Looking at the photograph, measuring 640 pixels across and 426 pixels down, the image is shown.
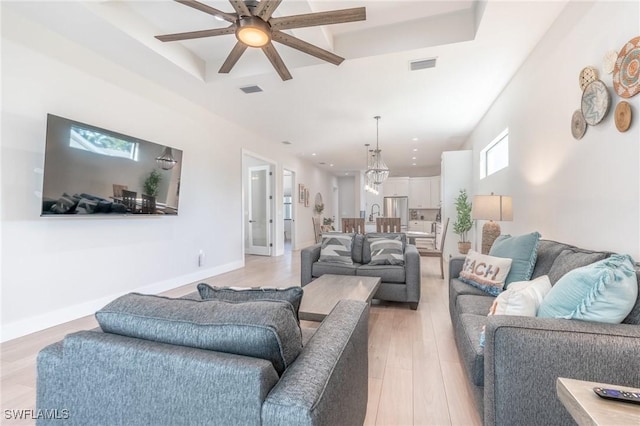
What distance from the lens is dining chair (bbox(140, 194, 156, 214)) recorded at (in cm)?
349

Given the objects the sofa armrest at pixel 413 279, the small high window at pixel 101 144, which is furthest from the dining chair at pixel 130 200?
the sofa armrest at pixel 413 279

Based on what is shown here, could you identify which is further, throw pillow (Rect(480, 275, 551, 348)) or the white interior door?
the white interior door

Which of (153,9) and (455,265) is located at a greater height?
(153,9)

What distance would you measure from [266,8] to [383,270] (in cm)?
266

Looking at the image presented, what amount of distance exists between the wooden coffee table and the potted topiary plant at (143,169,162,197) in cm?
232

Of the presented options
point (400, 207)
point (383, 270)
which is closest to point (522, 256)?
point (383, 270)

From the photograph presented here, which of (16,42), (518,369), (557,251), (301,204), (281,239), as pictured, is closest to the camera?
(518,369)

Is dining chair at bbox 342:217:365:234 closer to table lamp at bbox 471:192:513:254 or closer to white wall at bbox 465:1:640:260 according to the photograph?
table lamp at bbox 471:192:513:254

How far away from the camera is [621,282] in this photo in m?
1.17

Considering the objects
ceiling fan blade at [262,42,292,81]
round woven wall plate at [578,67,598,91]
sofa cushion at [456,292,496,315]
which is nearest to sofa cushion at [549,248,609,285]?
sofa cushion at [456,292,496,315]

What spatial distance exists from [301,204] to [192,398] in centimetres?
770

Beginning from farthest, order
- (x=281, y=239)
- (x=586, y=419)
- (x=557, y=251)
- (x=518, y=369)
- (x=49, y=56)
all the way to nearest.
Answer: (x=281, y=239), (x=49, y=56), (x=557, y=251), (x=518, y=369), (x=586, y=419)

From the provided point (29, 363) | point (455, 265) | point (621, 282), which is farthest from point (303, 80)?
point (29, 363)

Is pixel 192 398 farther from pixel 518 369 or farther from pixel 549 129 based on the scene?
pixel 549 129
